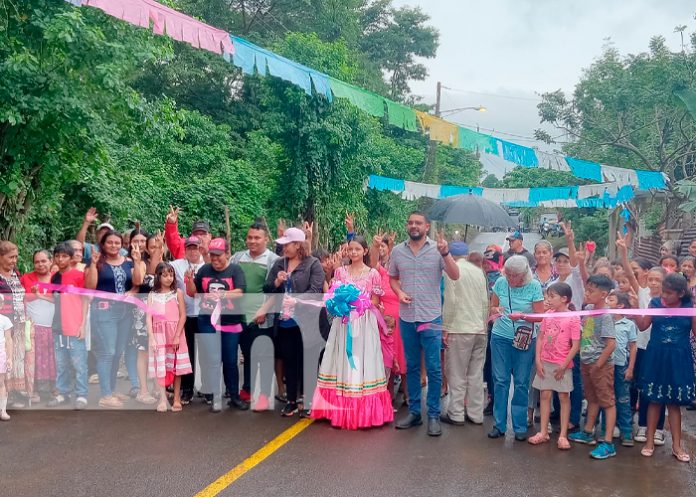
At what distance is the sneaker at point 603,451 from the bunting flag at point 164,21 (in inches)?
203

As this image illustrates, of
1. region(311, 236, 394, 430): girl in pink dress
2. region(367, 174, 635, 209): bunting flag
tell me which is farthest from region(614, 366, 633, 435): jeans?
region(367, 174, 635, 209): bunting flag

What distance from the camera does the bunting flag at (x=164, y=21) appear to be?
6.25m

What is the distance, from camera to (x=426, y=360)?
247 inches

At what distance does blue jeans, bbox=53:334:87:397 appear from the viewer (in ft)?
22.3

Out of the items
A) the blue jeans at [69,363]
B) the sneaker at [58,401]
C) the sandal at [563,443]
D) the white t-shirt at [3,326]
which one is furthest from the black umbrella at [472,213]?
the white t-shirt at [3,326]

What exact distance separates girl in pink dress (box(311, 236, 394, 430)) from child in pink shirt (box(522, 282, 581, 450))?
1366mm

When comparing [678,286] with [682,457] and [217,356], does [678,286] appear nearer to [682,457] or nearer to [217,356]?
[682,457]

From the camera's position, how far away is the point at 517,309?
6.03m

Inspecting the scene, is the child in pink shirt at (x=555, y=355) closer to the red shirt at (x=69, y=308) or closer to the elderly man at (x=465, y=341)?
the elderly man at (x=465, y=341)

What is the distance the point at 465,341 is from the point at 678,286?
198cm

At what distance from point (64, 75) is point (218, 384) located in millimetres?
4081

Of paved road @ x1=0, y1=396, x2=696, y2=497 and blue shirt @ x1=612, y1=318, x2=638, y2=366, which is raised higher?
blue shirt @ x1=612, y1=318, x2=638, y2=366

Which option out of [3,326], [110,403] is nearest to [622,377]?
[110,403]

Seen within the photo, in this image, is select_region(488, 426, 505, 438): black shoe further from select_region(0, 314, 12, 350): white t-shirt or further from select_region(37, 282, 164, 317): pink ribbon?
select_region(0, 314, 12, 350): white t-shirt
